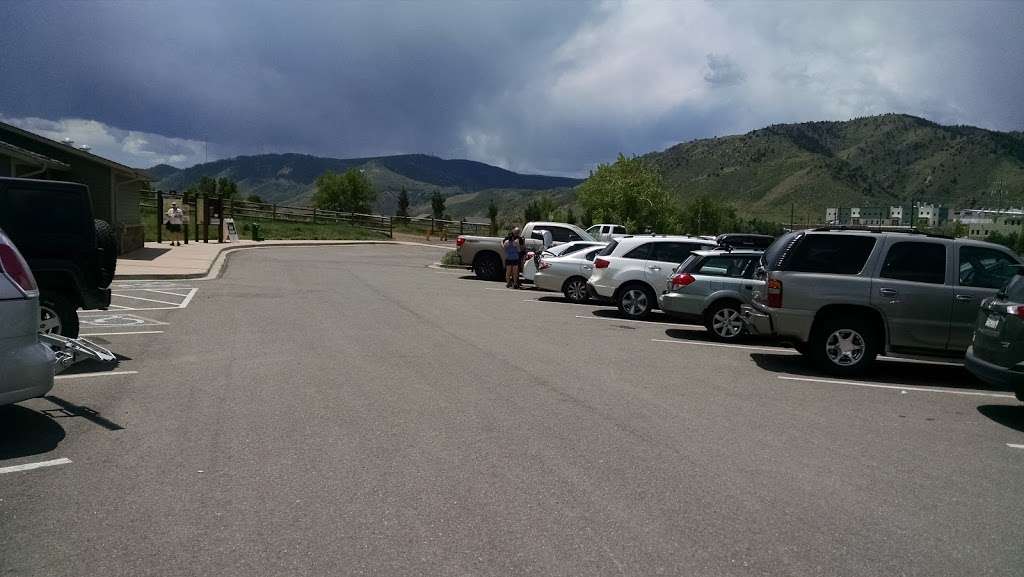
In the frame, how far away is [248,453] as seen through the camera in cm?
599

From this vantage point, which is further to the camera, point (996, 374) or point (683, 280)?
point (683, 280)

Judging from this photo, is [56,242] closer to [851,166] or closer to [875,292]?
[875,292]

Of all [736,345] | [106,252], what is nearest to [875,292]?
[736,345]

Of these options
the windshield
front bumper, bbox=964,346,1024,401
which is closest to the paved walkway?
front bumper, bbox=964,346,1024,401

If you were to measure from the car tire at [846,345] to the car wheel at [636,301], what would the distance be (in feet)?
18.8

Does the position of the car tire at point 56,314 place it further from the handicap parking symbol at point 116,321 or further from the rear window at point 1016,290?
the rear window at point 1016,290

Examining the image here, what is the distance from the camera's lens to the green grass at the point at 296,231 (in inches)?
1767

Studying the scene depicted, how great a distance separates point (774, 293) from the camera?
406 inches

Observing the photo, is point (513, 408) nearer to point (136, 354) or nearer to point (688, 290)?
point (136, 354)

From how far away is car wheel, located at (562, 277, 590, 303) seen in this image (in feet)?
61.6

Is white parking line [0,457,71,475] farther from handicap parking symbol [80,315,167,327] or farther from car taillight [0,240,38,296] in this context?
handicap parking symbol [80,315,167,327]

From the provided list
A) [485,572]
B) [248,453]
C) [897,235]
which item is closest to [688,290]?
[897,235]

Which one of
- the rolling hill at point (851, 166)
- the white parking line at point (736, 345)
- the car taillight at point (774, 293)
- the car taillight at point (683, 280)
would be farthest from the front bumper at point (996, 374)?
the rolling hill at point (851, 166)

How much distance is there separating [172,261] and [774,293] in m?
19.7
